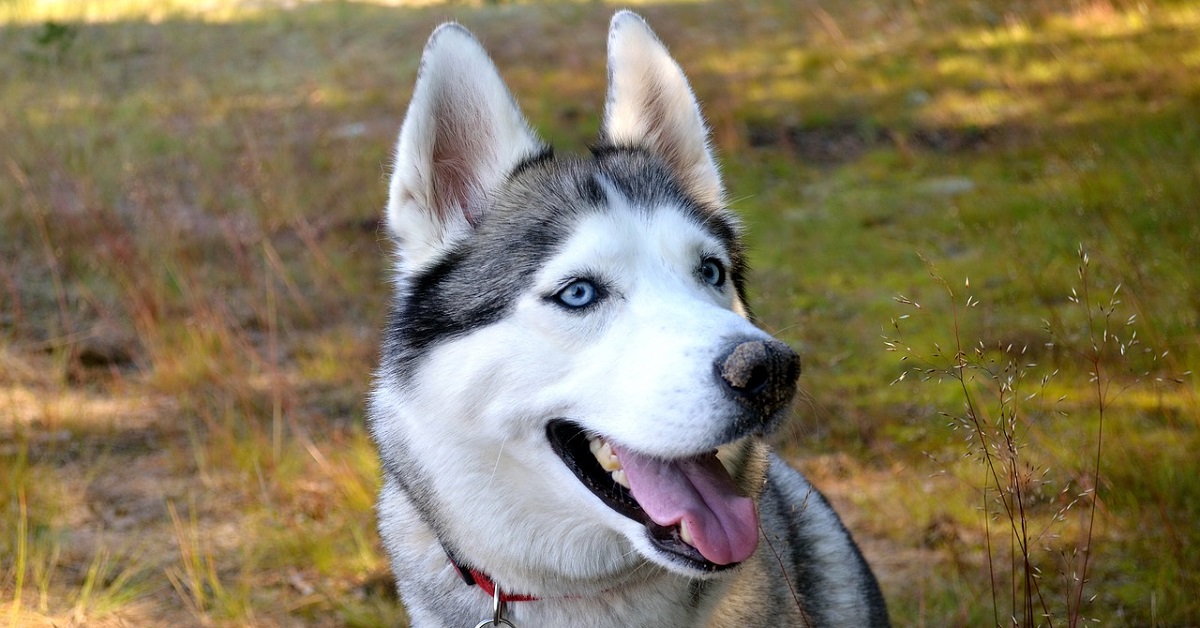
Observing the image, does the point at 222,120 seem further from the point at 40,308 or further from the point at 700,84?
the point at 700,84

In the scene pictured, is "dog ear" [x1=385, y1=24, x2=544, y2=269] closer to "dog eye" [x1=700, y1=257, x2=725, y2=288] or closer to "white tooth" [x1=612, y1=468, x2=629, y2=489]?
"dog eye" [x1=700, y1=257, x2=725, y2=288]

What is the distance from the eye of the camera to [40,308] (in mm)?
6246

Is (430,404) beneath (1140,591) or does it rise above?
above

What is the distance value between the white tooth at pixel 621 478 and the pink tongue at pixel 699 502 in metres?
0.01

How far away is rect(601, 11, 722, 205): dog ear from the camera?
9.41 ft

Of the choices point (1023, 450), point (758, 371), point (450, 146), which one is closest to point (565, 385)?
point (758, 371)

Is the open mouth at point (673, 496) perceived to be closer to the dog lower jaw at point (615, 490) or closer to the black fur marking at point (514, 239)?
the dog lower jaw at point (615, 490)

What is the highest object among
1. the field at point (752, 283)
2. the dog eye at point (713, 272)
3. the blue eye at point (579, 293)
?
the blue eye at point (579, 293)

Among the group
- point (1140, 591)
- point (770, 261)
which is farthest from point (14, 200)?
point (1140, 591)

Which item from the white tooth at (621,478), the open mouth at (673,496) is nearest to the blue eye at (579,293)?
the open mouth at (673,496)

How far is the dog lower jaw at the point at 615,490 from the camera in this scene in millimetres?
2215

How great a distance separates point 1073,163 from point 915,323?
2223mm

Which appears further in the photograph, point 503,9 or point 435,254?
point 503,9

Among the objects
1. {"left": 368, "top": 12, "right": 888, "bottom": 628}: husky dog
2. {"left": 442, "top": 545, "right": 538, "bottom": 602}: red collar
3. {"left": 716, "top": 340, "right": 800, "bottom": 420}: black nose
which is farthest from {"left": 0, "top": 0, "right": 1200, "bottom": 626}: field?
{"left": 442, "top": 545, "right": 538, "bottom": 602}: red collar
